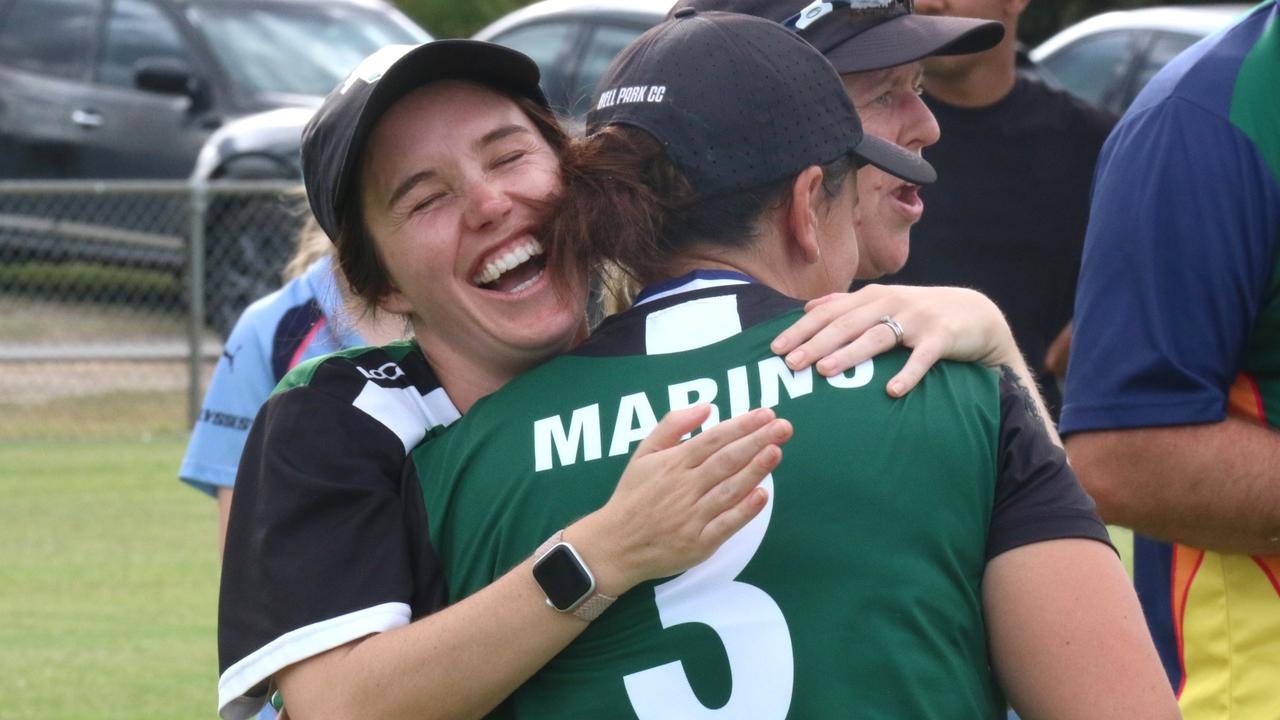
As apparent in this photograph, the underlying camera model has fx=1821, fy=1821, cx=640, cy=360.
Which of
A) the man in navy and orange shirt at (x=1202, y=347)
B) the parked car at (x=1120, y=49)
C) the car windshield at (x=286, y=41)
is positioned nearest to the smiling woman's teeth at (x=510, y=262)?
the man in navy and orange shirt at (x=1202, y=347)

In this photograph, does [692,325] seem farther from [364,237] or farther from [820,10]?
[820,10]

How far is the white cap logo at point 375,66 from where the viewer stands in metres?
2.34

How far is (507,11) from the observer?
2222cm

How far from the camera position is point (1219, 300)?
2.67 meters

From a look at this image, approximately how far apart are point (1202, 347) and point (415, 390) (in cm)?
117

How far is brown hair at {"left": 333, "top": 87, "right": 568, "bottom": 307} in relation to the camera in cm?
246

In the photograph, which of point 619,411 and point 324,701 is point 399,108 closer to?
point 619,411

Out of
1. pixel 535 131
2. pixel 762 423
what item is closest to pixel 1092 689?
pixel 762 423

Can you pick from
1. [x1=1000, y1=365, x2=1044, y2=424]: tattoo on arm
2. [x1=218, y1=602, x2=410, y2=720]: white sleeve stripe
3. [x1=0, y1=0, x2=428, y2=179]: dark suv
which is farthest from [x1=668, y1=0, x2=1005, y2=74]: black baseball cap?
[x1=0, y1=0, x2=428, y2=179]: dark suv

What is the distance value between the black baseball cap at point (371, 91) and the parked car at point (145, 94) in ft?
31.6

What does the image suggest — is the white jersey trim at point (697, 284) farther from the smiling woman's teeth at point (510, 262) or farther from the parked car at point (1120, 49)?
the parked car at point (1120, 49)

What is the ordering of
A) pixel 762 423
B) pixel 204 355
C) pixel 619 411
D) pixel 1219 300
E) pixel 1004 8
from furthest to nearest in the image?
pixel 204 355 < pixel 1004 8 < pixel 1219 300 < pixel 619 411 < pixel 762 423

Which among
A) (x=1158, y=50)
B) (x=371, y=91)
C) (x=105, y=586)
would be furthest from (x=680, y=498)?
(x=1158, y=50)

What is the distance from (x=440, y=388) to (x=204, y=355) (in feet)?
31.7
